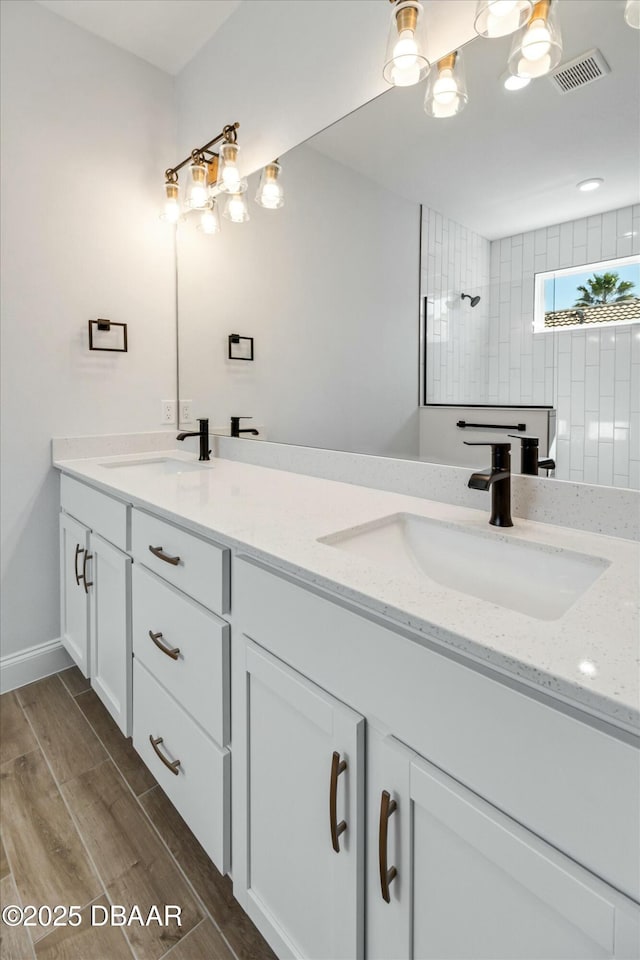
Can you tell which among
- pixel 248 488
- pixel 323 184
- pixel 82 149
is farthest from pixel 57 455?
pixel 323 184

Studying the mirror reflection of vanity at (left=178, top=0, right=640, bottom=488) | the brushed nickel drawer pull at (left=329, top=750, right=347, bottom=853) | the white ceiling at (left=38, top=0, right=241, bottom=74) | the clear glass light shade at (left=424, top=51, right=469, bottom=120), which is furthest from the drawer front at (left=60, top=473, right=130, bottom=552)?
the white ceiling at (left=38, top=0, right=241, bottom=74)

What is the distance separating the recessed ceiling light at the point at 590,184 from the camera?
934 mm

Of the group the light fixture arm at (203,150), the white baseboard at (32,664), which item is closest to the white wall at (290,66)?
the light fixture arm at (203,150)

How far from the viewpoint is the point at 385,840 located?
0.65 meters

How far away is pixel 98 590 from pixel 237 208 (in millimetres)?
1491

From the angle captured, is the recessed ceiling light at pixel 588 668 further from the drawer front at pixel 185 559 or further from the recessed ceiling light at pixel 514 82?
the recessed ceiling light at pixel 514 82

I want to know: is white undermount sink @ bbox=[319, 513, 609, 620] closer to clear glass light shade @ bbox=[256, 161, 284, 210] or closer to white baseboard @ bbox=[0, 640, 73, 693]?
clear glass light shade @ bbox=[256, 161, 284, 210]

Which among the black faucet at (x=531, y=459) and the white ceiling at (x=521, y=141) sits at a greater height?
the white ceiling at (x=521, y=141)

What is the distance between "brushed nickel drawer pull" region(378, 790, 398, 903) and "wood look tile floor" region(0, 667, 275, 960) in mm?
603

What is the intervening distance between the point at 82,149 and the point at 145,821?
7.86 ft

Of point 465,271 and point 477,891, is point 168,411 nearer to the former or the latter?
point 465,271

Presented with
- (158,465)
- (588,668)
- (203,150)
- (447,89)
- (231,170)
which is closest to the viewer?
(588,668)

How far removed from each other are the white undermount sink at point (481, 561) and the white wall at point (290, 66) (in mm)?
1164

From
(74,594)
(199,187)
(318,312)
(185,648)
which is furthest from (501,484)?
(199,187)
